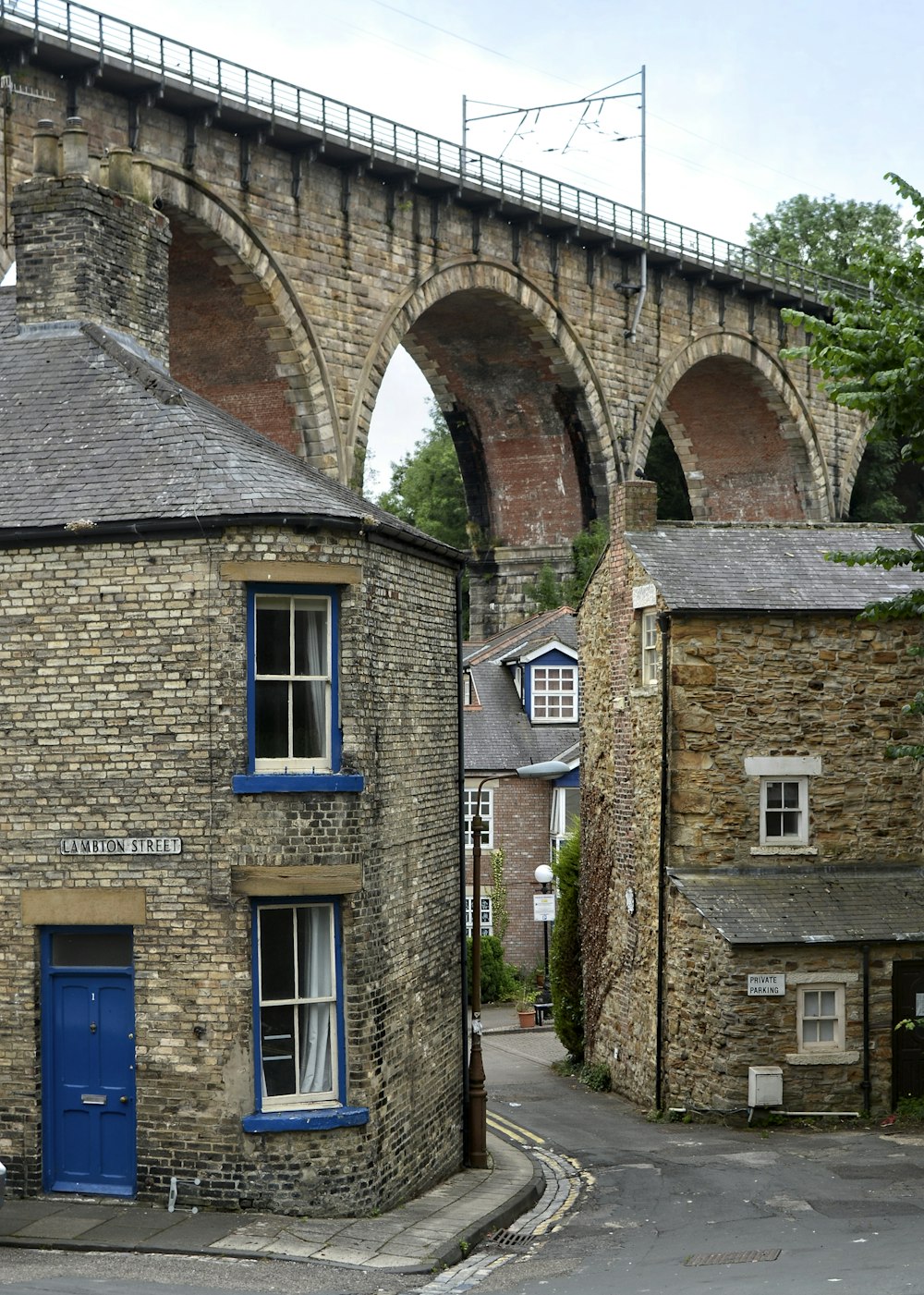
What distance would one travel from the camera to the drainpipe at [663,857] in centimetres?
1955

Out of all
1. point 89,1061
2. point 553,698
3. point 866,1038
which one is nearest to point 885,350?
point 866,1038

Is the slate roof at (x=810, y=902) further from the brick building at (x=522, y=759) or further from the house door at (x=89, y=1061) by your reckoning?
the brick building at (x=522, y=759)

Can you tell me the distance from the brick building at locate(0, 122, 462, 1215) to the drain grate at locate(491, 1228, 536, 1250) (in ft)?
2.79

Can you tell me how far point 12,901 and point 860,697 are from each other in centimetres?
1106

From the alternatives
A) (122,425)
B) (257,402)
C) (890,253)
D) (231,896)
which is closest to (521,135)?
(257,402)

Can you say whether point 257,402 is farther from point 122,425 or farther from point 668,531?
point 122,425

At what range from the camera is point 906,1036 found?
18.9m

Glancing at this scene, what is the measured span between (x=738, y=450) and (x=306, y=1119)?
136 feet

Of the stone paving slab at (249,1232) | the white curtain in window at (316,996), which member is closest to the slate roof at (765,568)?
the white curtain in window at (316,996)

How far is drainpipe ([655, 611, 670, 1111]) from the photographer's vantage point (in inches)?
770

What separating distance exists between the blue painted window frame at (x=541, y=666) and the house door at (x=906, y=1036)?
16.9 m

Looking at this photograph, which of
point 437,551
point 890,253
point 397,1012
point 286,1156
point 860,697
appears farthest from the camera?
point 860,697

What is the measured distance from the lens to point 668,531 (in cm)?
2112

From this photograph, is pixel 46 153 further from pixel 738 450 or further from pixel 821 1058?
pixel 738 450
